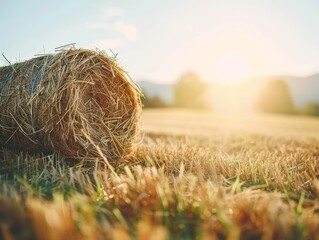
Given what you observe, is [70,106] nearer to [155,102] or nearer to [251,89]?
[155,102]

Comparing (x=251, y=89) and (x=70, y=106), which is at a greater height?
(x=251, y=89)

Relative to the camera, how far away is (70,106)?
3.95 m

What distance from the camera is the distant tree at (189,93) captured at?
2116 inches

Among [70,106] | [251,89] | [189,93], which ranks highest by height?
[251,89]

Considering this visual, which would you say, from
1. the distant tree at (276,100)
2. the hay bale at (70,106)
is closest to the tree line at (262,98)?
the distant tree at (276,100)

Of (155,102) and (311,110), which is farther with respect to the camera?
(311,110)

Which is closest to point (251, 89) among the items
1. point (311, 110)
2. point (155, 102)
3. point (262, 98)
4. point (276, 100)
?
point (262, 98)

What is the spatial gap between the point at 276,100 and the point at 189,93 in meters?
12.7

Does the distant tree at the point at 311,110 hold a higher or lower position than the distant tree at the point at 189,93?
lower

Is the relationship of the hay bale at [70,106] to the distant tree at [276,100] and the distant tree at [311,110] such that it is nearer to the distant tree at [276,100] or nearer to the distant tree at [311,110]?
the distant tree at [311,110]

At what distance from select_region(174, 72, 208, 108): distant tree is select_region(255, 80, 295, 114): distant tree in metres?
8.38

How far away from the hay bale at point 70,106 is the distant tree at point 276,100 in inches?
1873

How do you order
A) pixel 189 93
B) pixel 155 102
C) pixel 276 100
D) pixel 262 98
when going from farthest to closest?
pixel 189 93 → pixel 262 98 → pixel 276 100 → pixel 155 102

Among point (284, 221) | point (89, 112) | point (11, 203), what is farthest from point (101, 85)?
point (284, 221)
